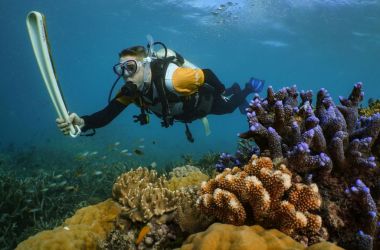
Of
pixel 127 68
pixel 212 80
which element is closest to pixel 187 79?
pixel 212 80

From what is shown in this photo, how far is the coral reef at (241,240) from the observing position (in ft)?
7.01

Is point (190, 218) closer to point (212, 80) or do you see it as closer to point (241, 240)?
point (241, 240)

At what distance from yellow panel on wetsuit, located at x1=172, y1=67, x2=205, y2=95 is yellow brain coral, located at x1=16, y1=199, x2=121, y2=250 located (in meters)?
2.38

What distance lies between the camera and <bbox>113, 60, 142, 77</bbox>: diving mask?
18.4ft

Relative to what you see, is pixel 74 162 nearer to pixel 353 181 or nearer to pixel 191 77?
pixel 191 77

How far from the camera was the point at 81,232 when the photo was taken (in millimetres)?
4133

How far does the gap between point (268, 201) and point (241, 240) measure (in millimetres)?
492

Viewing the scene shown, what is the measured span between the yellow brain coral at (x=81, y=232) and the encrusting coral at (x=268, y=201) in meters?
2.07

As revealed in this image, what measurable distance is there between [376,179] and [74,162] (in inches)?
760

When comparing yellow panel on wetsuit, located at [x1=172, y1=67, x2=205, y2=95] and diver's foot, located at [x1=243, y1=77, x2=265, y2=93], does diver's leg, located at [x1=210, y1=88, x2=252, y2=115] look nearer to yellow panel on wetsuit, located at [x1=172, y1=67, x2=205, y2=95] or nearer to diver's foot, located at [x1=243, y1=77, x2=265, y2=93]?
diver's foot, located at [x1=243, y1=77, x2=265, y2=93]

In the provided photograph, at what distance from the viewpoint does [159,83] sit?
577cm

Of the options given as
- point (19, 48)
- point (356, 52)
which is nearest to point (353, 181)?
point (356, 52)

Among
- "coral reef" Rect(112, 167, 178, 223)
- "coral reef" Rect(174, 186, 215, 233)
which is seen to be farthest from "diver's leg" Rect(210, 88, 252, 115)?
"coral reef" Rect(174, 186, 215, 233)

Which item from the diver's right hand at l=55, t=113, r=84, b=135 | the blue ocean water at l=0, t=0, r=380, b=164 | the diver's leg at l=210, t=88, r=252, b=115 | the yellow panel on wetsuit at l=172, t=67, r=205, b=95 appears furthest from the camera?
the blue ocean water at l=0, t=0, r=380, b=164
